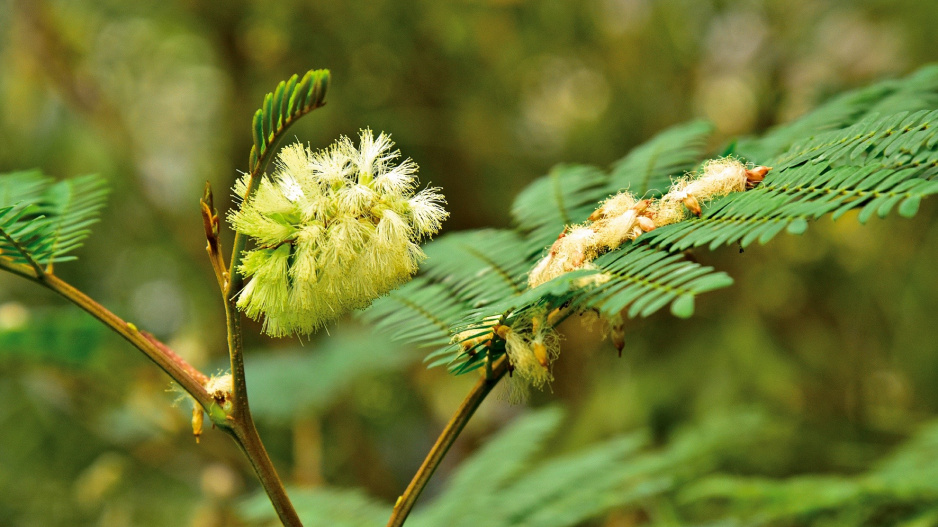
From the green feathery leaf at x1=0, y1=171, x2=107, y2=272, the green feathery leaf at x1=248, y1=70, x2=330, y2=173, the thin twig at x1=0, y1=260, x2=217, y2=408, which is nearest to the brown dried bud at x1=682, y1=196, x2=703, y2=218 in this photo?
the green feathery leaf at x1=248, y1=70, x2=330, y2=173

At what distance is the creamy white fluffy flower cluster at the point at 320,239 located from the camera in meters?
0.61

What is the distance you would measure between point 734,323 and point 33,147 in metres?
3.48

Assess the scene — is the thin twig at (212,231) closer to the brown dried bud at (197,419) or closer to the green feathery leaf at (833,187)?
the brown dried bud at (197,419)

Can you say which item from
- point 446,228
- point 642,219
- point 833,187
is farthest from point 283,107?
point 446,228

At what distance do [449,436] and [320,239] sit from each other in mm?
247

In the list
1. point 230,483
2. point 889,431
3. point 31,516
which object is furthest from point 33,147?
point 889,431

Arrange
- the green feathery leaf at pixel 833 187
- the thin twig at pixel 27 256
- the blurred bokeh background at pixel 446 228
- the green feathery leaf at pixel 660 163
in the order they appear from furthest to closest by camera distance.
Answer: the blurred bokeh background at pixel 446 228 → the green feathery leaf at pixel 660 163 → the thin twig at pixel 27 256 → the green feathery leaf at pixel 833 187

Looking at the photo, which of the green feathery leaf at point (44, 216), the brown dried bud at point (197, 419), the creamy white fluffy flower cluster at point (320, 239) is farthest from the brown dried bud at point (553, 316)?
the green feathery leaf at point (44, 216)

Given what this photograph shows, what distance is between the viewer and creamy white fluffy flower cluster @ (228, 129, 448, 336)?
2.02 feet

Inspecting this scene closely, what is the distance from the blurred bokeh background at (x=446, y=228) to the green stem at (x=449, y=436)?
1582 mm

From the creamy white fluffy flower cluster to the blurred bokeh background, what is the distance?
1616 mm

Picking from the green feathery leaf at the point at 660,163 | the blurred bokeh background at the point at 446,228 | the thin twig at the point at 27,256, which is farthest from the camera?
the blurred bokeh background at the point at 446,228

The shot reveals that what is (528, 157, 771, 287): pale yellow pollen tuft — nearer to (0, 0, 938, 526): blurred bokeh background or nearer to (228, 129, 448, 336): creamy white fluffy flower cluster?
(228, 129, 448, 336): creamy white fluffy flower cluster

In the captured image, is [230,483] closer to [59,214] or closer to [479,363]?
[59,214]
